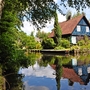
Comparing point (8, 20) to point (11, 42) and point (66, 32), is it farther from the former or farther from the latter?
point (66, 32)

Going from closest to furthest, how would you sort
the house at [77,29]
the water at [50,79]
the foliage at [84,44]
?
the water at [50,79] → the foliage at [84,44] → the house at [77,29]

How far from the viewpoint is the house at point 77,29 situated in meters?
57.6

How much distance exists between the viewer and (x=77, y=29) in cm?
5894

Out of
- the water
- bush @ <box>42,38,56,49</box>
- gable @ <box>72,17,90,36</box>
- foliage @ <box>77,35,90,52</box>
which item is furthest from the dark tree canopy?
gable @ <box>72,17,90,36</box>

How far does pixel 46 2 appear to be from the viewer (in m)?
13.3

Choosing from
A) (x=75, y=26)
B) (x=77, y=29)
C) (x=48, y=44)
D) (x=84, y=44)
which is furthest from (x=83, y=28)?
(x=48, y=44)

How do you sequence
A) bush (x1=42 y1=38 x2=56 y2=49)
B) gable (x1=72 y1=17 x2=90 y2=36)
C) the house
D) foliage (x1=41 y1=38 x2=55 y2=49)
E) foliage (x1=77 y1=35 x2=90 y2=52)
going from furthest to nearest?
gable (x1=72 y1=17 x2=90 y2=36)
the house
foliage (x1=41 y1=38 x2=55 y2=49)
bush (x1=42 y1=38 x2=56 y2=49)
foliage (x1=77 y1=35 x2=90 y2=52)

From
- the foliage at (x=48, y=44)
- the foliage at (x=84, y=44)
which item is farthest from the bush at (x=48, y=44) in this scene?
the foliage at (x=84, y=44)

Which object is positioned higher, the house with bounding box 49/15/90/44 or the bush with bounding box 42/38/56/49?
the house with bounding box 49/15/90/44

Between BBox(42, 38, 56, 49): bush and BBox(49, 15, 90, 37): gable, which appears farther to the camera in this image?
BBox(49, 15, 90, 37): gable

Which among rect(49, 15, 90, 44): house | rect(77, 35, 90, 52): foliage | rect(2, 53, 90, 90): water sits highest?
rect(49, 15, 90, 44): house

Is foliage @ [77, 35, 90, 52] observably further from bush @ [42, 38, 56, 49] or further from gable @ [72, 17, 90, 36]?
bush @ [42, 38, 56, 49]

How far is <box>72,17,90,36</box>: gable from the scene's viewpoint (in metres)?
58.8

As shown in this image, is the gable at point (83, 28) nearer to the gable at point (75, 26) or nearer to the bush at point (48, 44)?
the gable at point (75, 26)
